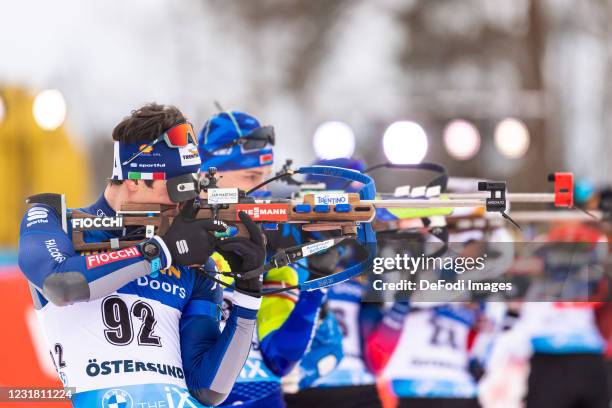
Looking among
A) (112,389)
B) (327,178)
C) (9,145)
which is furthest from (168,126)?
(9,145)

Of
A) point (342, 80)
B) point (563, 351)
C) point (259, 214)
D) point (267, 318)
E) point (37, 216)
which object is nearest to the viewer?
point (37, 216)

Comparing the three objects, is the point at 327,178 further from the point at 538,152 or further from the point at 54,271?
the point at 538,152

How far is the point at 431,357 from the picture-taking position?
6.66 m

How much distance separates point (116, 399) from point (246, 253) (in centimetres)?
64

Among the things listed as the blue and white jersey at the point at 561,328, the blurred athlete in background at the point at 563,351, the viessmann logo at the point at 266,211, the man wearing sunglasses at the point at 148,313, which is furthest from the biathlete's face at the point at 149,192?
the blue and white jersey at the point at 561,328

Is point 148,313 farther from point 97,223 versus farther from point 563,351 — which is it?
point 563,351

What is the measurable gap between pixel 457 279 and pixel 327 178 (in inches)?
62.2

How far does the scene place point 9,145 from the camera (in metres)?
11.3

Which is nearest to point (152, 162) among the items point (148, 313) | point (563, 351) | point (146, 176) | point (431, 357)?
point (146, 176)

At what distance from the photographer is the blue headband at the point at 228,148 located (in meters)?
5.24

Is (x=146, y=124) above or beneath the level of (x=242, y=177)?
above

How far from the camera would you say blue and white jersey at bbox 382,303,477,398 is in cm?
663

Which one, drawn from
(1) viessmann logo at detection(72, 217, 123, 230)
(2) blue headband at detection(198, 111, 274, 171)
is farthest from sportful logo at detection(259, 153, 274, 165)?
(1) viessmann logo at detection(72, 217, 123, 230)

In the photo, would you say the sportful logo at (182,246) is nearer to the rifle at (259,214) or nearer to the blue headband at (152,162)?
the rifle at (259,214)
